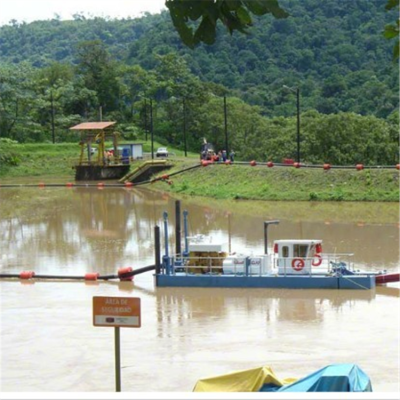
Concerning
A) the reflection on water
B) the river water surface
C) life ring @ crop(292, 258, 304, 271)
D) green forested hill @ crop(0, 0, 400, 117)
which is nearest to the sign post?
the river water surface

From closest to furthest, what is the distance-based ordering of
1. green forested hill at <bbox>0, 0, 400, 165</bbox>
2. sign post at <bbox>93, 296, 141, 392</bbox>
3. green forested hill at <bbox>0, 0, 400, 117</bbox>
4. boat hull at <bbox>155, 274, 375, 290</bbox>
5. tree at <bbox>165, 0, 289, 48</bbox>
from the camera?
tree at <bbox>165, 0, 289, 48</bbox> < sign post at <bbox>93, 296, 141, 392</bbox> < boat hull at <bbox>155, 274, 375, 290</bbox> < green forested hill at <bbox>0, 0, 400, 165</bbox> < green forested hill at <bbox>0, 0, 400, 117</bbox>

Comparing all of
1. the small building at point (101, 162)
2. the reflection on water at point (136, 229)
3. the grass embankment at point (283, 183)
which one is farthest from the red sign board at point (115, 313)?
the small building at point (101, 162)

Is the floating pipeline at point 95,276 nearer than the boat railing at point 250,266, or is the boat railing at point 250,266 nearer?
the boat railing at point 250,266

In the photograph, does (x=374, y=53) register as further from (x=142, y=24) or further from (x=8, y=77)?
(x=142, y=24)

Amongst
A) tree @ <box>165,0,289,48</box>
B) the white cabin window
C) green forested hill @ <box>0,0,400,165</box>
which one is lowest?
the white cabin window

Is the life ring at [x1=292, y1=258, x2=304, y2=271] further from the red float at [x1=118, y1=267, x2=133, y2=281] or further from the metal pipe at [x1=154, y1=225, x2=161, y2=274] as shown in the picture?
the red float at [x1=118, y1=267, x2=133, y2=281]

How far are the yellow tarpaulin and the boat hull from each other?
11.2 meters

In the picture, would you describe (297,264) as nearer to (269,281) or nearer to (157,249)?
(269,281)

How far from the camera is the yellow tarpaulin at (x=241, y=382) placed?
1090 cm

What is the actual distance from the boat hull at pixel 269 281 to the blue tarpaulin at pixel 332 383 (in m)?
11.5

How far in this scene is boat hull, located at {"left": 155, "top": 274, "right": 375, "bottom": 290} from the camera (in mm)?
22125

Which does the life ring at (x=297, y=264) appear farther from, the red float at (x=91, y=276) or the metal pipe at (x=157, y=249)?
the red float at (x=91, y=276)

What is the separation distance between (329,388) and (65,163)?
5070 cm

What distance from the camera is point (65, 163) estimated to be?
6006cm
